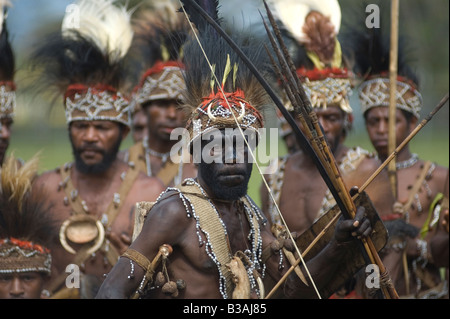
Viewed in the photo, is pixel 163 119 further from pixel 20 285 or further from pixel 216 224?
pixel 216 224

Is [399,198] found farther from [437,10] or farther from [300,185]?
[437,10]

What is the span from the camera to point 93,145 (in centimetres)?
728

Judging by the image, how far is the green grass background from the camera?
17066 mm

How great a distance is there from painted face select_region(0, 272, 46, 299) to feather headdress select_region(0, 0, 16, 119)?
2.00m

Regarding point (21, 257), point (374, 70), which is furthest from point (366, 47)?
point (21, 257)

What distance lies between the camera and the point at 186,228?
15.9ft

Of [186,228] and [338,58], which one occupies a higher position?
[338,58]

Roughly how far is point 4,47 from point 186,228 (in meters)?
3.53

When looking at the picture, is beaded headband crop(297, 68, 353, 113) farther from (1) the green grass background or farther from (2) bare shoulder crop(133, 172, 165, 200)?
(1) the green grass background

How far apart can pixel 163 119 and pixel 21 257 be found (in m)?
2.56

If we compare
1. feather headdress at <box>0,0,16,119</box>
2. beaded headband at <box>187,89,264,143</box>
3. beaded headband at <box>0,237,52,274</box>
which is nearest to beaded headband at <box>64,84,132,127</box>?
feather headdress at <box>0,0,16,119</box>

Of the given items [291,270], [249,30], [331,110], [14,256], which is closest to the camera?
[291,270]

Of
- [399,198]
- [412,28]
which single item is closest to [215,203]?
[399,198]

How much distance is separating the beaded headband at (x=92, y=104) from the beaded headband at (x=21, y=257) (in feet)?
4.74
